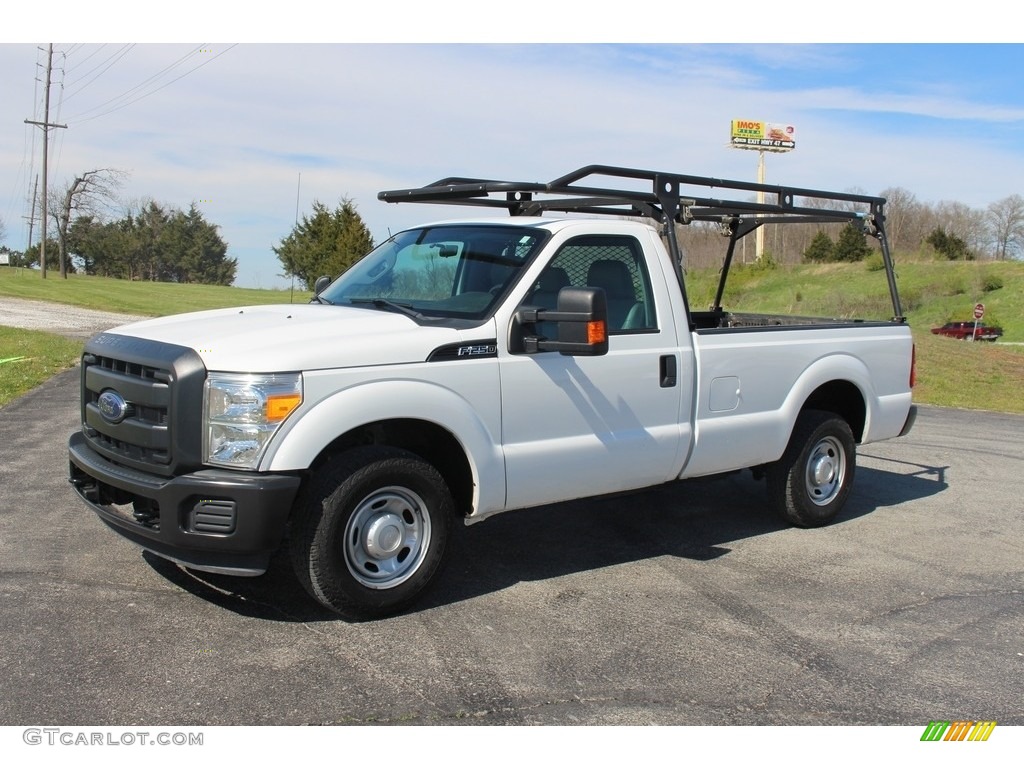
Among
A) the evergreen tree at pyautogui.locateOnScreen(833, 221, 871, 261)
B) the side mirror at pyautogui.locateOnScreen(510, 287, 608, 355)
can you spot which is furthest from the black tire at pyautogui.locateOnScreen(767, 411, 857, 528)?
the evergreen tree at pyautogui.locateOnScreen(833, 221, 871, 261)

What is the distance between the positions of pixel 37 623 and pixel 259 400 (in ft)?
5.07

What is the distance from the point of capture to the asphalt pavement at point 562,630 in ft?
13.1

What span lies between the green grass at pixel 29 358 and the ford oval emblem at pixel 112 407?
7.49 m

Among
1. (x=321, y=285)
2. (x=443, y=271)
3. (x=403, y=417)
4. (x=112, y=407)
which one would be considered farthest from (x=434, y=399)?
(x=321, y=285)

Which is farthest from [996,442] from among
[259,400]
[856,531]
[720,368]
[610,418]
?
[259,400]

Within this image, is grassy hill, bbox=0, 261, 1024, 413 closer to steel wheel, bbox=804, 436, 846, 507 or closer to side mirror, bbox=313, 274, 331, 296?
steel wheel, bbox=804, 436, 846, 507

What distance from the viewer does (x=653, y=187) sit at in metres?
6.17

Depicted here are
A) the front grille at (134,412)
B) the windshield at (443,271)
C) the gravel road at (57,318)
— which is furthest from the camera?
the gravel road at (57,318)

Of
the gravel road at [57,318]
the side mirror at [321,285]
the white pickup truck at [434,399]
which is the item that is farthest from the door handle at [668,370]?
the gravel road at [57,318]

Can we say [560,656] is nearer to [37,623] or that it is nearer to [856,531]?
[37,623]

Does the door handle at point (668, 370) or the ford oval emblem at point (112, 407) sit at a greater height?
the door handle at point (668, 370)

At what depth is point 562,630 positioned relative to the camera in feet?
16.0

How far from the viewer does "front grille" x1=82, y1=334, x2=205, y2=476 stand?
4469 mm

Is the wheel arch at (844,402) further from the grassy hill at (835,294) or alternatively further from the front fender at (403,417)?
the grassy hill at (835,294)
